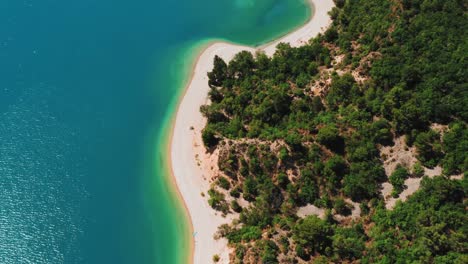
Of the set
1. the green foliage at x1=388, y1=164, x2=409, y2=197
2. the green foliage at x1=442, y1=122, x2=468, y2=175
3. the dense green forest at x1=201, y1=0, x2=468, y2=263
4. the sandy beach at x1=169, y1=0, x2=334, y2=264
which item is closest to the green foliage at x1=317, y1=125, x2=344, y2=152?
the dense green forest at x1=201, y1=0, x2=468, y2=263

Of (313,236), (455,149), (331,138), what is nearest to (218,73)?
(331,138)

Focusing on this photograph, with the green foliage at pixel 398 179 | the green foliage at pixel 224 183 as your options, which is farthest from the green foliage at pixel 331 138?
the green foliage at pixel 224 183

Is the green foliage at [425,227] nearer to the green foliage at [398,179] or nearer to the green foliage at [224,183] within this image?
the green foliage at [398,179]

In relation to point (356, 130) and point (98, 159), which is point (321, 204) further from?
point (98, 159)

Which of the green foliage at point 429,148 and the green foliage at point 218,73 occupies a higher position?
the green foliage at point 218,73

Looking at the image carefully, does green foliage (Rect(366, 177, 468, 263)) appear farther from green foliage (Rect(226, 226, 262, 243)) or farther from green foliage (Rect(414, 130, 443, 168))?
green foliage (Rect(226, 226, 262, 243))

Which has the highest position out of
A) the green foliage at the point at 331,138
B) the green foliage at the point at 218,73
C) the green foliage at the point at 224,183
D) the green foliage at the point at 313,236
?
the green foliage at the point at 218,73

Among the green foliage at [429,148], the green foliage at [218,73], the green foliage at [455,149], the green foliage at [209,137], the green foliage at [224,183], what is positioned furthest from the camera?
the green foliage at [218,73]
